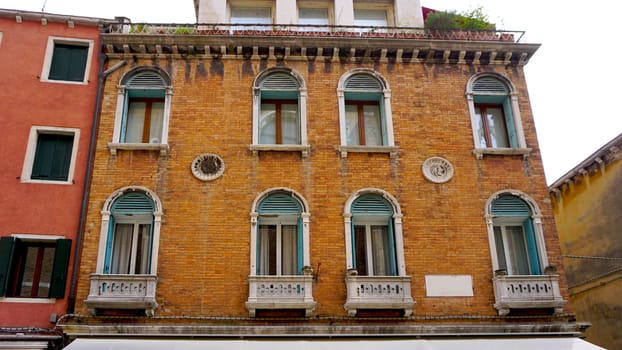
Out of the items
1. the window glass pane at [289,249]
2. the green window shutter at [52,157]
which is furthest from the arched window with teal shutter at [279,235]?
the green window shutter at [52,157]

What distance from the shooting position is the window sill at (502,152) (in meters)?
14.6

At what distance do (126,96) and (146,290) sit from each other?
5.49 m

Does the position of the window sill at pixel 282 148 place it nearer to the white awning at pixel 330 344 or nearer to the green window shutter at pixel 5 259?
the white awning at pixel 330 344

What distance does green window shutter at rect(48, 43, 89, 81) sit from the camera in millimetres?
15141

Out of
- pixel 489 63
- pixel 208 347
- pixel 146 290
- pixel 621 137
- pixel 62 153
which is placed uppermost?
pixel 489 63

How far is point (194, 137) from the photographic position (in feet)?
47.7

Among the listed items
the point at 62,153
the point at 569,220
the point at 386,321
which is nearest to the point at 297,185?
the point at 386,321

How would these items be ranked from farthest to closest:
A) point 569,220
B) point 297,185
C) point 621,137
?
point 569,220 → point 621,137 → point 297,185

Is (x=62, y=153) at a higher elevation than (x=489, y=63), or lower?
lower

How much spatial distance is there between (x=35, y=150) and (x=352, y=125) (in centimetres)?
840

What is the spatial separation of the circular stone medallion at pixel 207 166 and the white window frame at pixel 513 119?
6742mm

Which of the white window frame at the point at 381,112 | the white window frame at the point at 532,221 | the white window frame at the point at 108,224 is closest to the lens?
the white window frame at the point at 108,224

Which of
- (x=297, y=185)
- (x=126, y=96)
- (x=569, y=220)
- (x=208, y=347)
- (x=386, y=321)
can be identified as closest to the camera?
(x=208, y=347)

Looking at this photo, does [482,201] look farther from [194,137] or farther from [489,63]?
[194,137]
